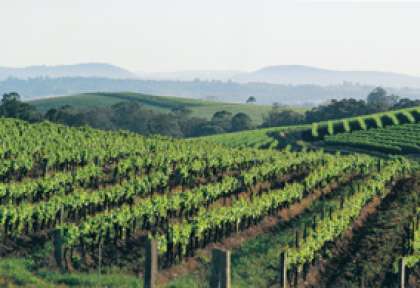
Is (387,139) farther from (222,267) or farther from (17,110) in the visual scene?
(222,267)

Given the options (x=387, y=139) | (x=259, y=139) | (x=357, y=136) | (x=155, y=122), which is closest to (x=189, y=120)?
(x=155, y=122)

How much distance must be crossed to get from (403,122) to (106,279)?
85.1 m

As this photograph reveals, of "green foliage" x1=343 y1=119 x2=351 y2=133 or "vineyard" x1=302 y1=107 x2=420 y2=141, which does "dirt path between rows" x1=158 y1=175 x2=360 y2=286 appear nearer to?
"vineyard" x1=302 y1=107 x2=420 y2=141

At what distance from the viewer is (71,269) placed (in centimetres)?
2831

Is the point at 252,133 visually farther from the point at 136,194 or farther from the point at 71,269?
the point at 71,269

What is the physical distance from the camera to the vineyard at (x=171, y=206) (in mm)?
29547

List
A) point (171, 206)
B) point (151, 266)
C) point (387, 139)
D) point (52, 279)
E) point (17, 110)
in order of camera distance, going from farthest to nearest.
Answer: point (17, 110), point (387, 139), point (171, 206), point (52, 279), point (151, 266)

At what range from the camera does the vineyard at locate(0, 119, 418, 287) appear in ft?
96.9

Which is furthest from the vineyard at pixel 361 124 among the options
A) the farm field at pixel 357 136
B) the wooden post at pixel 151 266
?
the wooden post at pixel 151 266

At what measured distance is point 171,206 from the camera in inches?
1407

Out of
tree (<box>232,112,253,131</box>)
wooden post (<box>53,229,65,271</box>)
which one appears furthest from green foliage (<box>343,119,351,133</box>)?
wooden post (<box>53,229,65,271</box>)

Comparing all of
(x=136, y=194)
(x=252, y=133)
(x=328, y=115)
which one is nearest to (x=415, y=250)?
(x=136, y=194)

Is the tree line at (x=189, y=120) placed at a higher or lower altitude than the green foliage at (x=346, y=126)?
lower

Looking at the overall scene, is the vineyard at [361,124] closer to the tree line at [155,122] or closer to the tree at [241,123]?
the tree line at [155,122]
